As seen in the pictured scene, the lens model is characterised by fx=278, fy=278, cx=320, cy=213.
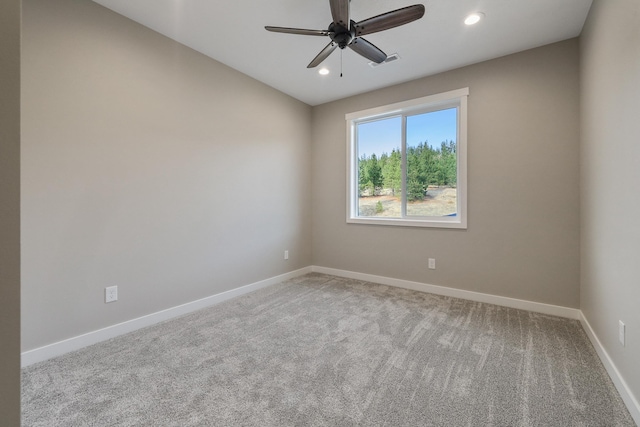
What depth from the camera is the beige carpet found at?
4.84 ft

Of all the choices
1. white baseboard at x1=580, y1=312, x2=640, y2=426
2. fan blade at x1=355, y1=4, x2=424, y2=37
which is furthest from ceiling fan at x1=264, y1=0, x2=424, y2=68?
white baseboard at x1=580, y1=312, x2=640, y2=426

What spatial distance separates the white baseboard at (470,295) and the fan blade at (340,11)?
2.95 m

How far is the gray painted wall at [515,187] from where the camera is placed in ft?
8.87

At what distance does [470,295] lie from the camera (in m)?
3.21

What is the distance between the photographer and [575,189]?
266cm

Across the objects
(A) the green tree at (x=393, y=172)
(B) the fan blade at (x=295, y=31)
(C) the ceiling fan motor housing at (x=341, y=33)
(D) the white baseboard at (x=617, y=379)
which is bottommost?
(D) the white baseboard at (x=617, y=379)

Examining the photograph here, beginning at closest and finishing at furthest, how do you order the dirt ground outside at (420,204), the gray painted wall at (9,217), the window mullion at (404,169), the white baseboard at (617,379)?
the gray painted wall at (9,217), the white baseboard at (617,379), the dirt ground outside at (420,204), the window mullion at (404,169)

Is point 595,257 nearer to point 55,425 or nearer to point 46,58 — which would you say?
point 55,425

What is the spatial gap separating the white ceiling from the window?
1.64ft

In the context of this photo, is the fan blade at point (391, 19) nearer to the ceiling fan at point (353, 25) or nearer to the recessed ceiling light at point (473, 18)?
the ceiling fan at point (353, 25)

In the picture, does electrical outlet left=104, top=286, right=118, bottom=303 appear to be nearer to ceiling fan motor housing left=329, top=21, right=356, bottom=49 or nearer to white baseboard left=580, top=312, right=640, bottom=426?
ceiling fan motor housing left=329, top=21, right=356, bottom=49

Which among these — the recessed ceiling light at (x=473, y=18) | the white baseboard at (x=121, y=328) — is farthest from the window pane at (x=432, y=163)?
the white baseboard at (x=121, y=328)

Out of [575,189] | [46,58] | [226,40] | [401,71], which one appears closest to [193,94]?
[226,40]

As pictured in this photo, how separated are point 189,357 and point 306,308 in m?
1.24
